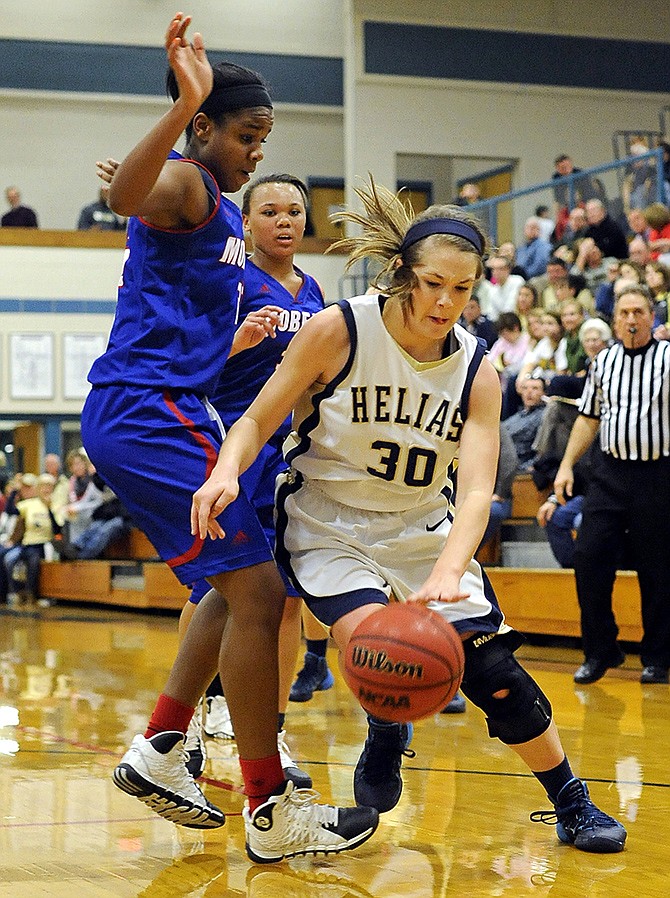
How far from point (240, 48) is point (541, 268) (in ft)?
25.5

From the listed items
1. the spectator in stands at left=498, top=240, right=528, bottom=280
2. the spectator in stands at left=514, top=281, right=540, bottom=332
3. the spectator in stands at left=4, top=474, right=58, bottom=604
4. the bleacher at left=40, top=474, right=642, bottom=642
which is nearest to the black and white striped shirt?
Result: the bleacher at left=40, top=474, right=642, bottom=642

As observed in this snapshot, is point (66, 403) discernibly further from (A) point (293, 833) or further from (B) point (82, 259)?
(A) point (293, 833)

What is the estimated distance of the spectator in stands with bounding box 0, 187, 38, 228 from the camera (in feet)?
56.4

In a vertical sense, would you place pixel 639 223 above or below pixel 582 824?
above

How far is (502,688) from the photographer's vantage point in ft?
9.58

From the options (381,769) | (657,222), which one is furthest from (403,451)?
(657,222)

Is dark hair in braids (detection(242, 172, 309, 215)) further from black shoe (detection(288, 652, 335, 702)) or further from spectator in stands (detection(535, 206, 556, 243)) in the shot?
spectator in stands (detection(535, 206, 556, 243))

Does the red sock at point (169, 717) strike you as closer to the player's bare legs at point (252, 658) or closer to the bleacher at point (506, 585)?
the player's bare legs at point (252, 658)

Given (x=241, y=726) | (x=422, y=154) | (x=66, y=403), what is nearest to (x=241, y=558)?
(x=241, y=726)

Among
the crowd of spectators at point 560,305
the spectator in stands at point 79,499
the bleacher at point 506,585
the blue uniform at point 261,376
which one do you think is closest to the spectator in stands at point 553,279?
the crowd of spectators at point 560,305

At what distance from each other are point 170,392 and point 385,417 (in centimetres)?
50

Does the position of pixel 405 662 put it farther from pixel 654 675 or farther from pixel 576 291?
pixel 576 291

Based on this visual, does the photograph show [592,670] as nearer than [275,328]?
No

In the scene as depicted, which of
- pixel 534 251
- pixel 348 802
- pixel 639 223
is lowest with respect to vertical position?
pixel 348 802
